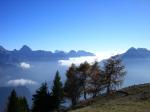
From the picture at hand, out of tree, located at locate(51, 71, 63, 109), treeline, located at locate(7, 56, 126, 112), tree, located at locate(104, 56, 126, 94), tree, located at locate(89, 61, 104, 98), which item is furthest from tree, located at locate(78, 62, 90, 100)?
tree, located at locate(51, 71, 63, 109)

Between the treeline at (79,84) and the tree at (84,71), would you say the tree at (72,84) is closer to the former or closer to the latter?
the treeline at (79,84)

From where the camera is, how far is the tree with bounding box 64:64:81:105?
83188 millimetres

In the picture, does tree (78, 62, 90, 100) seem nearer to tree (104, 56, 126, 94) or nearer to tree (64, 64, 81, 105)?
tree (64, 64, 81, 105)

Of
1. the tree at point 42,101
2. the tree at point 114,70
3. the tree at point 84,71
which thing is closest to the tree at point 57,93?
the tree at point 42,101

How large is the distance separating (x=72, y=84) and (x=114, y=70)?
49.6ft

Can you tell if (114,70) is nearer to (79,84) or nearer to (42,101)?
(79,84)

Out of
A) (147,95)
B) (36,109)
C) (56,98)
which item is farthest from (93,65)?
(147,95)

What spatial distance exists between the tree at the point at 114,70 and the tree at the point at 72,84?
33.8 ft

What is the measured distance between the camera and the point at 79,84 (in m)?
84.4

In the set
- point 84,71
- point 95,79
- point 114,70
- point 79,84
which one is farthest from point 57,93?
point 114,70

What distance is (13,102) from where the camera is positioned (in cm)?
8156

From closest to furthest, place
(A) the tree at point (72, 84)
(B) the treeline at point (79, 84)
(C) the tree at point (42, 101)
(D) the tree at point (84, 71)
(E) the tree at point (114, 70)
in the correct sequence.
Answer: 1. (C) the tree at point (42, 101)
2. (B) the treeline at point (79, 84)
3. (E) the tree at point (114, 70)
4. (D) the tree at point (84, 71)
5. (A) the tree at point (72, 84)

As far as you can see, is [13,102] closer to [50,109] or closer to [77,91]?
[50,109]

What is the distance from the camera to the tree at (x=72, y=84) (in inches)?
3275
